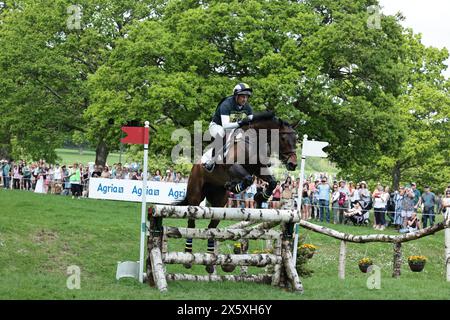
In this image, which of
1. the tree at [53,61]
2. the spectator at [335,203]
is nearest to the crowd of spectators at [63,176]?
the tree at [53,61]

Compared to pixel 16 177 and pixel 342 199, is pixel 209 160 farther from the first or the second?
pixel 16 177

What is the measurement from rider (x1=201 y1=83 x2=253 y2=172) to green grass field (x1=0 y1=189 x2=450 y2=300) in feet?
8.39

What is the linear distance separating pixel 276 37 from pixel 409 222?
12.6 metres

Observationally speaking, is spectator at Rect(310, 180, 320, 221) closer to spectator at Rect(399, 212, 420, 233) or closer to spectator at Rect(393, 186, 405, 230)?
spectator at Rect(393, 186, 405, 230)

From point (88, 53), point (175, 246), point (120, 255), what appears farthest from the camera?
point (88, 53)

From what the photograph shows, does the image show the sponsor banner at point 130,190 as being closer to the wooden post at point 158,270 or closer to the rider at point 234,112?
the rider at point 234,112

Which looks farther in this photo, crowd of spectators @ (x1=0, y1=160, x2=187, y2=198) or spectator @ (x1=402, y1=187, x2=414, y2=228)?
crowd of spectators @ (x1=0, y1=160, x2=187, y2=198)

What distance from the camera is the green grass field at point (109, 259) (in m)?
9.82

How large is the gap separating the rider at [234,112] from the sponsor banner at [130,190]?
13.9 metres

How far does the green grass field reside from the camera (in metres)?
9.82

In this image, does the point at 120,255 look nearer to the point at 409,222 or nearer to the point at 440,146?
the point at 409,222

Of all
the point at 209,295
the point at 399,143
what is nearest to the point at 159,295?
the point at 209,295

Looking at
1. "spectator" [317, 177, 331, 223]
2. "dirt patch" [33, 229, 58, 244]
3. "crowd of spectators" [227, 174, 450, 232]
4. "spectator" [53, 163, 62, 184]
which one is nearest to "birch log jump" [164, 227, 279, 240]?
"dirt patch" [33, 229, 58, 244]

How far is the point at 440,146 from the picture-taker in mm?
44094
